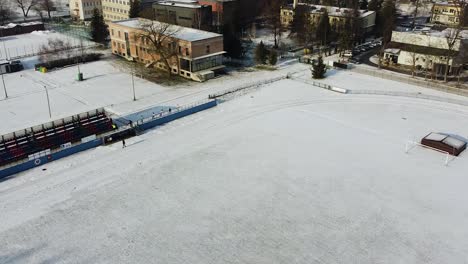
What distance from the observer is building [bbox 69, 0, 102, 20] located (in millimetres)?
80812

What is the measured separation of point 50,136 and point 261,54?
1199 inches

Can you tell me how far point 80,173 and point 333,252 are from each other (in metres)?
17.6

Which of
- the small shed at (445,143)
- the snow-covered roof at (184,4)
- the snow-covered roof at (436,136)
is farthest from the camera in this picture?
the snow-covered roof at (184,4)

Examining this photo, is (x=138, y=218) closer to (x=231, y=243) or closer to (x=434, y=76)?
(x=231, y=243)

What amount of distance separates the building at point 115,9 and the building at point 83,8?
3898mm

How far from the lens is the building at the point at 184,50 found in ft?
153

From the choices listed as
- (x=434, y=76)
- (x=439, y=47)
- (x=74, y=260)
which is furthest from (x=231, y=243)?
(x=439, y=47)

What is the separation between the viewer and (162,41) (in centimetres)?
4875

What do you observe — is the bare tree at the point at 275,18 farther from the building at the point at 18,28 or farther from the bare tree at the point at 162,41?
the building at the point at 18,28

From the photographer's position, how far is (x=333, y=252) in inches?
786

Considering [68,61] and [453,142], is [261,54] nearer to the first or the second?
[68,61]

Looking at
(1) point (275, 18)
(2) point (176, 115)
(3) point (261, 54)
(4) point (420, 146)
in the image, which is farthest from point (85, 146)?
(1) point (275, 18)

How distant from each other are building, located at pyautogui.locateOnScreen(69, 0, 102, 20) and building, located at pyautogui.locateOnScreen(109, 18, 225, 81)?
32.1 meters

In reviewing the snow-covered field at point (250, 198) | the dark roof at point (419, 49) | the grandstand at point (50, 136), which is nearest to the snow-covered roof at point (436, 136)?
the snow-covered field at point (250, 198)
